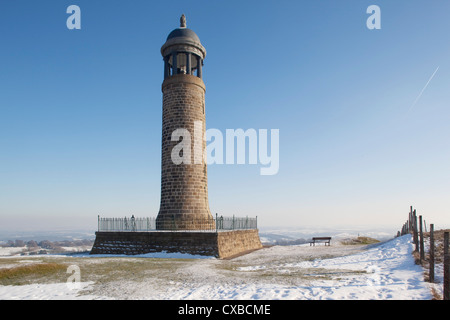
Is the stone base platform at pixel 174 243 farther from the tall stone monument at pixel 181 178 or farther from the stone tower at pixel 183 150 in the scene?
the stone tower at pixel 183 150

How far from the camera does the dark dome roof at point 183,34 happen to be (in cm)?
2477

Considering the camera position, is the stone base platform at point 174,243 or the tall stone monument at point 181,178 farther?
the tall stone monument at point 181,178

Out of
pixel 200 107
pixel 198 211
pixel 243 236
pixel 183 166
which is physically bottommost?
pixel 243 236

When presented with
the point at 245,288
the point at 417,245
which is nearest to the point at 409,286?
the point at 245,288

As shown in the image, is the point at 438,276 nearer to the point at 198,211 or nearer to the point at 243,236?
the point at 243,236

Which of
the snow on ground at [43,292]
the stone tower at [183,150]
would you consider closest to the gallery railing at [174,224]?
the stone tower at [183,150]

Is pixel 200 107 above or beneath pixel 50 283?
above

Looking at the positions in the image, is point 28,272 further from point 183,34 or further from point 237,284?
point 183,34

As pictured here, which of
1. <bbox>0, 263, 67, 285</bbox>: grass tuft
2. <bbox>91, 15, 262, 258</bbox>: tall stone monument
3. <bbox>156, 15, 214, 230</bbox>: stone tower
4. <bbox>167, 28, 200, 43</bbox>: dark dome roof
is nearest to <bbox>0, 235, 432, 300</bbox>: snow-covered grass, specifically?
<bbox>0, 263, 67, 285</bbox>: grass tuft

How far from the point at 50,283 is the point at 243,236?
45.8 ft
